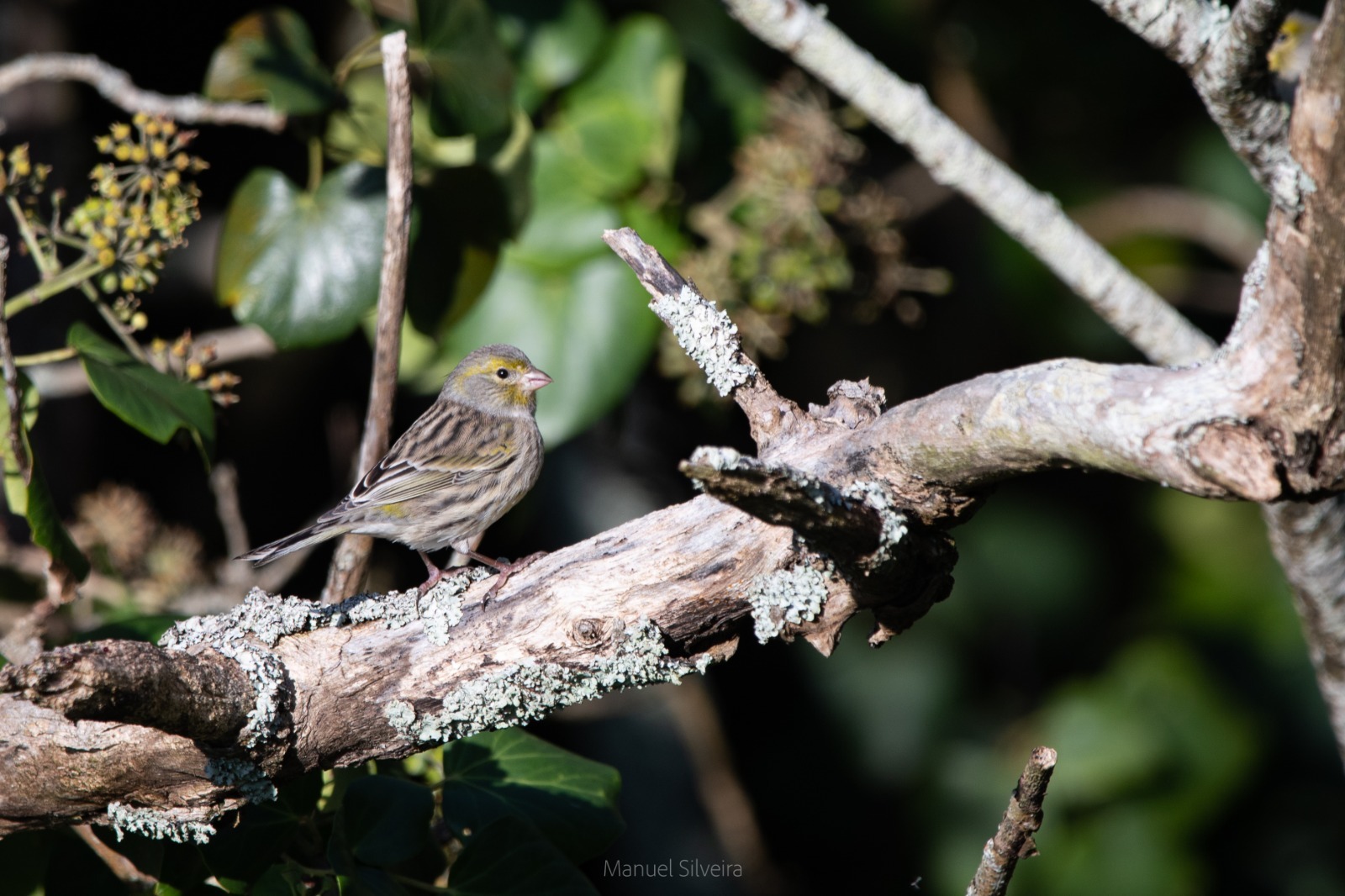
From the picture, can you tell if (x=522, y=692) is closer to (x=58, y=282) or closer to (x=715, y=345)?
(x=715, y=345)

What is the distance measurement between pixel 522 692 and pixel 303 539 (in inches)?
39.2

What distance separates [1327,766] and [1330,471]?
3481mm

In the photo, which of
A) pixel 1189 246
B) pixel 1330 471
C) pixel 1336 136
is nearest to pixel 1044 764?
pixel 1330 471

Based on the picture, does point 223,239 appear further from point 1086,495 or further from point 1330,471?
point 1086,495

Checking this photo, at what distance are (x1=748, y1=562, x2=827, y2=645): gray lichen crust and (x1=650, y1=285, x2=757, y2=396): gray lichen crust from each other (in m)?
0.32

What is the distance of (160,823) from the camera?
1.80 metres

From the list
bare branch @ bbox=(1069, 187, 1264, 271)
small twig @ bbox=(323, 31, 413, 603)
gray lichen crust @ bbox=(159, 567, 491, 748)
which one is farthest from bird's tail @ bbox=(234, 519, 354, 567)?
bare branch @ bbox=(1069, 187, 1264, 271)

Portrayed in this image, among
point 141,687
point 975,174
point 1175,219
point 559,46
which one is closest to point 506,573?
point 141,687

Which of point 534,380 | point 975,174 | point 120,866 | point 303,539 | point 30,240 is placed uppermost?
point 975,174

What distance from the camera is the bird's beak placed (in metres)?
3.03

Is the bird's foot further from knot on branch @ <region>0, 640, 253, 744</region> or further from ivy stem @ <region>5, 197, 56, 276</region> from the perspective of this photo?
ivy stem @ <region>5, 197, 56, 276</region>

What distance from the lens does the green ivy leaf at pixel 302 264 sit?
8.61 ft

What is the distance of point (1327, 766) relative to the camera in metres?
4.21

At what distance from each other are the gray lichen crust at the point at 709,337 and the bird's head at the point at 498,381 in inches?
46.2
